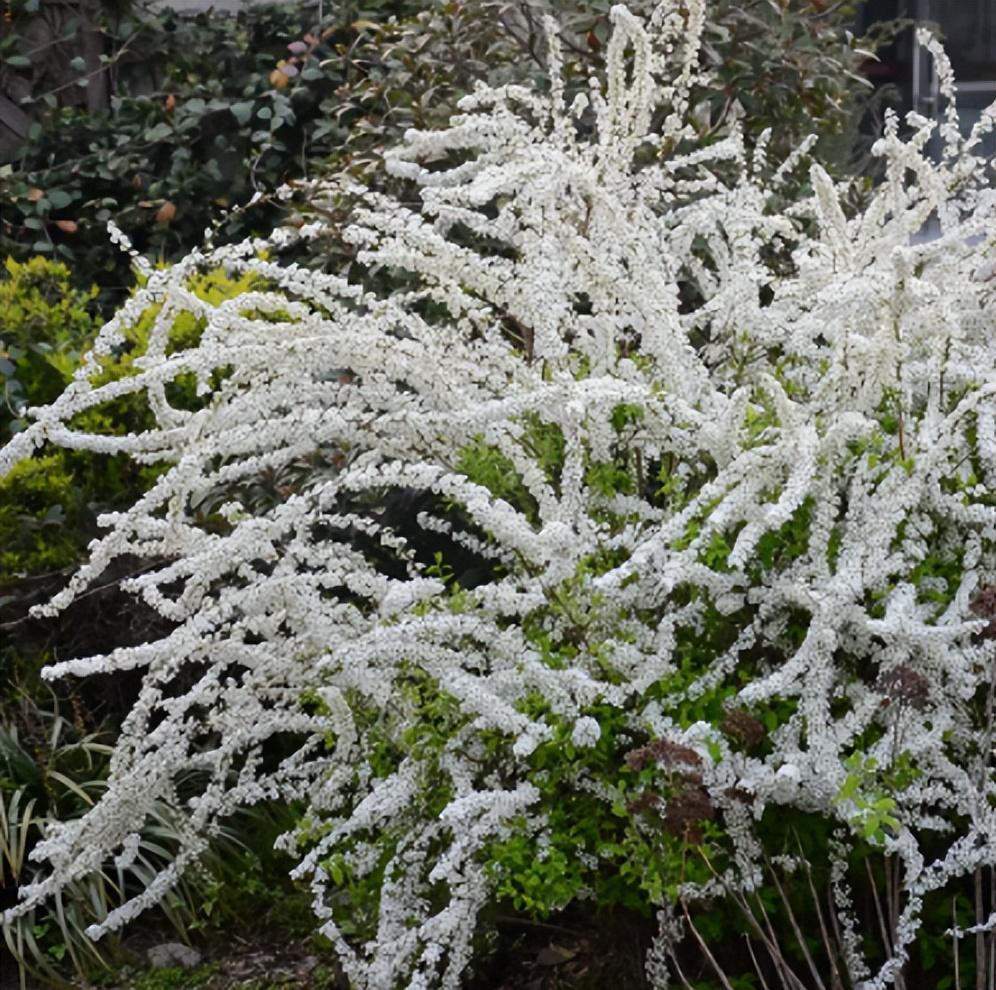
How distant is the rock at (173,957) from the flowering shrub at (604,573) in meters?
0.65

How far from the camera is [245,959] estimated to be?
4.02 m

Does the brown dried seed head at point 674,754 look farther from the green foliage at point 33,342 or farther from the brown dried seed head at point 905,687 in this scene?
the green foliage at point 33,342

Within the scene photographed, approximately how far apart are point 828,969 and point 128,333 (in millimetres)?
2571

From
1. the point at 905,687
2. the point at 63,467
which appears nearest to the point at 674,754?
the point at 905,687

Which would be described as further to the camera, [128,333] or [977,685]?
[128,333]

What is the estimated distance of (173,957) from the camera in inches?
158

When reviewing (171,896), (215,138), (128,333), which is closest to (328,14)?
(215,138)

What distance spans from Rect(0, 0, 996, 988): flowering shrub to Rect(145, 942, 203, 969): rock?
654 millimetres

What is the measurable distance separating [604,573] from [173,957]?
1642 mm

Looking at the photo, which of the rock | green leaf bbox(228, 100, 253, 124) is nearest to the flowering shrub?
the rock

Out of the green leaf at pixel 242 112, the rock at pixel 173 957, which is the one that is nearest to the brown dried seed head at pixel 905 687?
the rock at pixel 173 957

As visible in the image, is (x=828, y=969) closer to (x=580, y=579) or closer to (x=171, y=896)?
(x=580, y=579)

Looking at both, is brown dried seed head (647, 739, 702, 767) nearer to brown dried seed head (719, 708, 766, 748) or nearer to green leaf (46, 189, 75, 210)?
brown dried seed head (719, 708, 766, 748)

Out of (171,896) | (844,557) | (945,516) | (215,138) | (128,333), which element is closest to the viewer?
(844,557)
